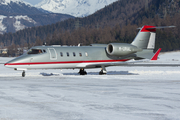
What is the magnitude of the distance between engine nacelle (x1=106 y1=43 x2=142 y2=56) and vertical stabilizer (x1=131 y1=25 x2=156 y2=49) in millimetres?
1186

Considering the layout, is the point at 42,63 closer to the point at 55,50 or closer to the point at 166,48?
the point at 55,50

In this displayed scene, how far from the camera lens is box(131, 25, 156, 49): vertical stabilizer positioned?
30047mm

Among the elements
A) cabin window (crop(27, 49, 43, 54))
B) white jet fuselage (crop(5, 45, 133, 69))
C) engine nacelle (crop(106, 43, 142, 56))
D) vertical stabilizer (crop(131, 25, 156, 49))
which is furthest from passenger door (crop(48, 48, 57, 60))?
vertical stabilizer (crop(131, 25, 156, 49))

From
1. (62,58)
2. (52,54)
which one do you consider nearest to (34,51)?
(52,54)

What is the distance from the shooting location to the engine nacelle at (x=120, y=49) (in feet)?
92.1

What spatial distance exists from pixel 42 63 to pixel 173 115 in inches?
675

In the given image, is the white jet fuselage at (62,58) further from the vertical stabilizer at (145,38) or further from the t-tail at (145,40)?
the vertical stabilizer at (145,38)

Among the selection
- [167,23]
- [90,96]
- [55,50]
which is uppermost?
[167,23]

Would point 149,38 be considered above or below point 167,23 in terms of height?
below

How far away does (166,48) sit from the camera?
13438 cm

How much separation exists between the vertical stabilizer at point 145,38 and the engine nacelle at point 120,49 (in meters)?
1.19

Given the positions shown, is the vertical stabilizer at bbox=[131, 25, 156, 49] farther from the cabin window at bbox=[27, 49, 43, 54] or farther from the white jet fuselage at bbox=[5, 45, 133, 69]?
the cabin window at bbox=[27, 49, 43, 54]

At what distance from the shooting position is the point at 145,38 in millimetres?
30094

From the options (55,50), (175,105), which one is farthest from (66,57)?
(175,105)
